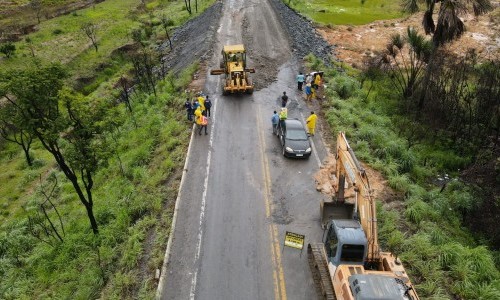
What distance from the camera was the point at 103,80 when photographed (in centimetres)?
4497

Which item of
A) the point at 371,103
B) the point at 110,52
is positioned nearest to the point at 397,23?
the point at 371,103

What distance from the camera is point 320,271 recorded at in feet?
47.5

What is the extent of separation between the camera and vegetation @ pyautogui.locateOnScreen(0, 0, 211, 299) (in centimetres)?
1678

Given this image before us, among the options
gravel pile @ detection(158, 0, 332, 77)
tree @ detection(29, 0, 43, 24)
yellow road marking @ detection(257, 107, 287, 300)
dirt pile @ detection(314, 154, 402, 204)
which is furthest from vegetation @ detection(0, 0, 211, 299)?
tree @ detection(29, 0, 43, 24)

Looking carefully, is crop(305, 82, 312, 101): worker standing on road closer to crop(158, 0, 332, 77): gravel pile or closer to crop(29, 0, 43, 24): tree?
crop(158, 0, 332, 77): gravel pile

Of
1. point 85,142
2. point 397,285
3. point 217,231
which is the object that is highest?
point 85,142

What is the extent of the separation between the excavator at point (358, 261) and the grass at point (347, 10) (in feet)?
127

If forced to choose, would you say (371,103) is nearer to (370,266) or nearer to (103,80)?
(370,266)

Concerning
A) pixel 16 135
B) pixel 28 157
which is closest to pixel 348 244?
pixel 28 157

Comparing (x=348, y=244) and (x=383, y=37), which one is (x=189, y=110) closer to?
(x=348, y=244)

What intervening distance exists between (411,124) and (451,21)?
7474 mm

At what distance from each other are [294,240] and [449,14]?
713 inches

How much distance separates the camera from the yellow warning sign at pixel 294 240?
16203 millimetres

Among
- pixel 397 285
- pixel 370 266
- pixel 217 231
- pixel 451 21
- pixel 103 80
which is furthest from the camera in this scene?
pixel 103 80
